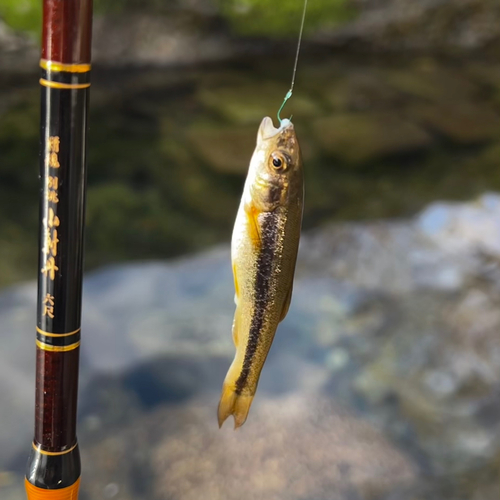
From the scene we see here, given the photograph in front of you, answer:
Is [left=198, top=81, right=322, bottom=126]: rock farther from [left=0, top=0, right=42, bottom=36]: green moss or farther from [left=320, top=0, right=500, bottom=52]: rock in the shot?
[left=0, top=0, right=42, bottom=36]: green moss

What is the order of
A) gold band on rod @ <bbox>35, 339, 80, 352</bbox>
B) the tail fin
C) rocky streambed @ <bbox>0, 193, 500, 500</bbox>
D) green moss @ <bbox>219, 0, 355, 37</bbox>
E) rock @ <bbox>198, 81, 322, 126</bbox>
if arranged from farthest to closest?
green moss @ <bbox>219, 0, 355, 37</bbox>, rock @ <bbox>198, 81, 322, 126</bbox>, rocky streambed @ <bbox>0, 193, 500, 500</bbox>, gold band on rod @ <bbox>35, 339, 80, 352</bbox>, the tail fin

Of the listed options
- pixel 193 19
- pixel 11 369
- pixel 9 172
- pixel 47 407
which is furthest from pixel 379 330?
pixel 193 19

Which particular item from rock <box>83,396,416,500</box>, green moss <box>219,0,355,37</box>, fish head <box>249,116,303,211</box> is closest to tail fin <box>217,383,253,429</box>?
fish head <box>249,116,303,211</box>

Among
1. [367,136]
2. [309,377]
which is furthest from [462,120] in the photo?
[309,377]

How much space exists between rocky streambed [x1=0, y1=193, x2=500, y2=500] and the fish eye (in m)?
2.62

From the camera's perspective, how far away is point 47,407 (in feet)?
7.36

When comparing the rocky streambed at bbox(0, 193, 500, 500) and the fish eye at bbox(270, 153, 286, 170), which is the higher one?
Answer: the fish eye at bbox(270, 153, 286, 170)

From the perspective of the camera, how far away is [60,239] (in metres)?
2.07

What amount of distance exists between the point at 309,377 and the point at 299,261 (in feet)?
5.15

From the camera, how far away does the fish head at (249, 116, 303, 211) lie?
1.77 m

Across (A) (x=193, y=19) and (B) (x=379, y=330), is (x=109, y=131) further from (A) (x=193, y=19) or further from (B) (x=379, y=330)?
(B) (x=379, y=330)

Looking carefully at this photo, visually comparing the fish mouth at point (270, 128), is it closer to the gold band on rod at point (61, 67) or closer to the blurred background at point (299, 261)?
the gold band on rod at point (61, 67)

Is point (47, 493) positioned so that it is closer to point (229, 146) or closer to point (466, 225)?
point (466, 225)

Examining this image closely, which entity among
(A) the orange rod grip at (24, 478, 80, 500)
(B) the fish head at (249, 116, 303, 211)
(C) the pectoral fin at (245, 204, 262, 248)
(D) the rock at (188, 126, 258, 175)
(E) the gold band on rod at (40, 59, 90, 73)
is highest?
(E) the gold band on rod at (40, 59, 90, 73)
